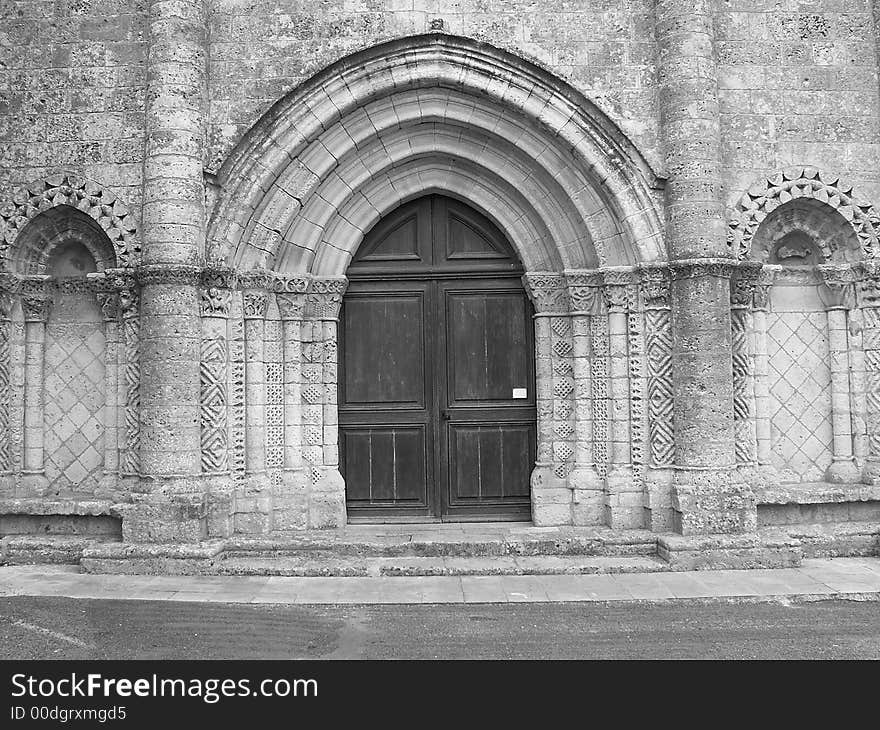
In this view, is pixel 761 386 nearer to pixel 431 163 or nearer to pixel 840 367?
pixel 840 367

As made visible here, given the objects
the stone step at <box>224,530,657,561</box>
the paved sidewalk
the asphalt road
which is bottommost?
the asphalt road

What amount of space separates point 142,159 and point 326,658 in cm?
497

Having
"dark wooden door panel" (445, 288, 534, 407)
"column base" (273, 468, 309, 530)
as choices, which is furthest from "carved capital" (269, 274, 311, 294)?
"column base" (273, 468, 309, 530)

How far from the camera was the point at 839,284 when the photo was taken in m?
7.66

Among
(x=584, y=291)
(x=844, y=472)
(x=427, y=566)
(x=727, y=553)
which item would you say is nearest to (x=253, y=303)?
(x=427, y=566)

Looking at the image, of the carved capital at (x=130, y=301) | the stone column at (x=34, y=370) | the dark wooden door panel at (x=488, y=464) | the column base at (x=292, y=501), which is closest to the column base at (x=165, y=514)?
the column base at (x=292, y=501)

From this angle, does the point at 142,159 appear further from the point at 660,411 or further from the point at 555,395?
the point at 660,411

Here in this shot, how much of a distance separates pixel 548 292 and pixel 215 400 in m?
3.40

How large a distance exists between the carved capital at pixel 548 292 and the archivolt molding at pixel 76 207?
12.5 feet

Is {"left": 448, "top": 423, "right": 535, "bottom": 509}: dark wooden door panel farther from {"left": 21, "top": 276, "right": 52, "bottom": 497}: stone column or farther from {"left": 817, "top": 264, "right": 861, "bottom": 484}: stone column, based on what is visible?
{"left": 21, "top": 276, "right": 52, "bottom": 497}: stone column

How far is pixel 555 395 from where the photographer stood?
25.8ft

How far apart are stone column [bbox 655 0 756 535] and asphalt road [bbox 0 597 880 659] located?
1303 mm

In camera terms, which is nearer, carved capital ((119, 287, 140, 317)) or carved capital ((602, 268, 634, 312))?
carved capital ((119, 287, 140, 317))

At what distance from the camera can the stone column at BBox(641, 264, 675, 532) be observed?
7.23 m
